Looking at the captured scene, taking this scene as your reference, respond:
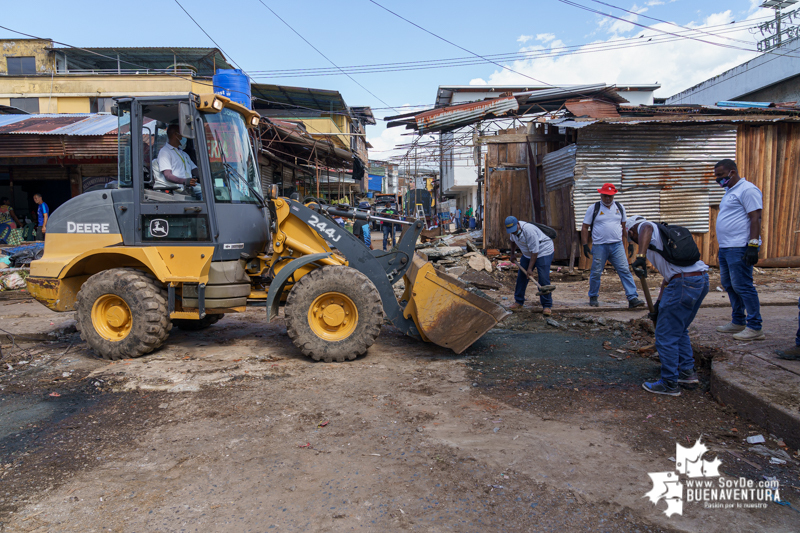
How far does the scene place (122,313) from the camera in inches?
195

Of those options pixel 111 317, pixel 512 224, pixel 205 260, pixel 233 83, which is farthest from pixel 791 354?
pixel 233 83

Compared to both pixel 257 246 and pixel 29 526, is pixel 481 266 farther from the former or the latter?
pixel 29 526

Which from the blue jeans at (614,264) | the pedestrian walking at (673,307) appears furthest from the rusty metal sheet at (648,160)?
the pedestrian walking at (673,307)

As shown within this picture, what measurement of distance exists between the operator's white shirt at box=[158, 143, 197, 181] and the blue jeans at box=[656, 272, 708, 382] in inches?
183

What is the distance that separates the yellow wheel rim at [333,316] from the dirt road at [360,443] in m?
0.36

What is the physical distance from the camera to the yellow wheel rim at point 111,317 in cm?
492

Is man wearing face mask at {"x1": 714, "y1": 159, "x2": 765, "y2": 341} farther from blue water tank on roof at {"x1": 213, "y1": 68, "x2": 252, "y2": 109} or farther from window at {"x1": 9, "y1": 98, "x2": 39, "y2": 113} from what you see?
window at {"x1": 9, "y1": 98, "x2": 39, "y2": 113}

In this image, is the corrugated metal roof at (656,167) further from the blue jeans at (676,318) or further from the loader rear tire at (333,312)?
the loader rear tire at (333,312)

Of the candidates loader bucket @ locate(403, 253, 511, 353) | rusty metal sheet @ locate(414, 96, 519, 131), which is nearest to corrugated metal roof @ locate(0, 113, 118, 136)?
rusty metal sheet @ locate(414, 96, 519, 131)

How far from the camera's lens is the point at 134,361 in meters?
4.92

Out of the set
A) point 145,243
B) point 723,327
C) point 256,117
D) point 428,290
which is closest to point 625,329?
point 723,327

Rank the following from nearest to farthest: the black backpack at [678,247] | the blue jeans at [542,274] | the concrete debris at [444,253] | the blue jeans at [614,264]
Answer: the black backpack at [678,247], the blue jeans at [542,274], the blue jeans at [614,264], the concrete debris at [444,253]

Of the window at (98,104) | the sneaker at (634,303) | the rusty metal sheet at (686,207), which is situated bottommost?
the sneaker at (634,303)

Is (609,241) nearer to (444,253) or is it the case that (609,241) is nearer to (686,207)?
(686,207)
